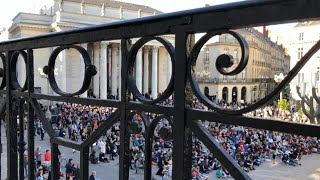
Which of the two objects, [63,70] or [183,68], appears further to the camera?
[63,70]

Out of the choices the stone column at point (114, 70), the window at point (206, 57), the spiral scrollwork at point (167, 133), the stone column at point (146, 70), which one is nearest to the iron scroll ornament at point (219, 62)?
the spiral scrollwork at point (167, 133)

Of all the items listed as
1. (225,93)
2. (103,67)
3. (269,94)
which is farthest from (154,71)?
(269,94)

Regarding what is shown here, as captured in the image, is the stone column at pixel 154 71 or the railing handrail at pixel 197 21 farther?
the stone column at pixel 154 71

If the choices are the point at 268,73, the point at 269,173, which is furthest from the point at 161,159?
the point at 268,73

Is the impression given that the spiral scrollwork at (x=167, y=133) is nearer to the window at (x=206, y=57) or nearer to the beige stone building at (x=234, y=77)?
the beige stone building at (x=234, y=77)

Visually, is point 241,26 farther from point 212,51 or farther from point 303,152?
point 212,51

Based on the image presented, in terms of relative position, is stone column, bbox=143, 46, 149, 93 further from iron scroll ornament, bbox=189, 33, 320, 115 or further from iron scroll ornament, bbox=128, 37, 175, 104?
iron scroll ornament, bbox=189, 33, 320, 115

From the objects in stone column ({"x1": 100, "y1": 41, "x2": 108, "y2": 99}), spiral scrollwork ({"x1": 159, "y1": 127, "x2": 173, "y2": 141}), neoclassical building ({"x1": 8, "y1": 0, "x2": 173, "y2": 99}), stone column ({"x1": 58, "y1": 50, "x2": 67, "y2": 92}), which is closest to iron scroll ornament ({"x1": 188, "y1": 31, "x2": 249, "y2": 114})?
spiral scrollwork ({"x1": 159, "y1": 127, "x2": 173, "y2": 141})

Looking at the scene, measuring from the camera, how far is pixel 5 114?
2.93m

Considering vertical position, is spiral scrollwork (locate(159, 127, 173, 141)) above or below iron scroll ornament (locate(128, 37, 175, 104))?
below

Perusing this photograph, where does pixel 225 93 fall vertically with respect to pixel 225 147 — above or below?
above

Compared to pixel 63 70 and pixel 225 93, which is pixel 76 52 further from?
pixel 225 93

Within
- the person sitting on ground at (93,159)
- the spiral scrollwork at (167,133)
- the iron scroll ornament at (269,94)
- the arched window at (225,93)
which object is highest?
the iron scroll ornament at (269,94)

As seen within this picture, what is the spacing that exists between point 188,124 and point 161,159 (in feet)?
49.0
